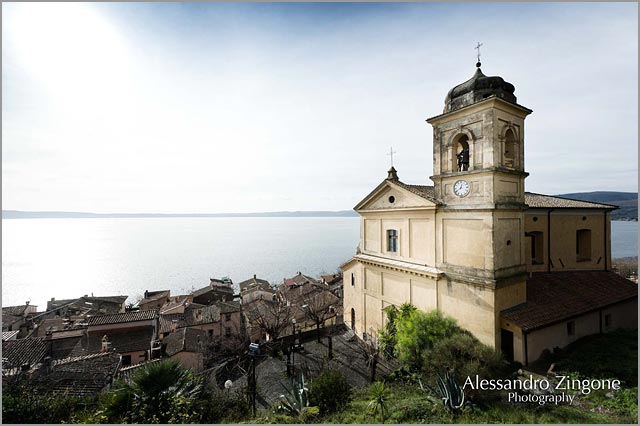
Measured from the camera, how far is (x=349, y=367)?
12.5 meters

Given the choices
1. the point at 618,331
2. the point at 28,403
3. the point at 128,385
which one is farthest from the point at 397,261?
the point at 28,403

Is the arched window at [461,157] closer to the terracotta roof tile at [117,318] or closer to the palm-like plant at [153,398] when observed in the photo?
the palm-like plant at [153,398]

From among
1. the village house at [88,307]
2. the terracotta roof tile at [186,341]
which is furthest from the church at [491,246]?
the village house at [88,307]

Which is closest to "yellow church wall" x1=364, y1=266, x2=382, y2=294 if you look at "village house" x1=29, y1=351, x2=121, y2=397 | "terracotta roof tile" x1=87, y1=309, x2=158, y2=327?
"village house" x1=29, y1=351, x2=121, y2=397

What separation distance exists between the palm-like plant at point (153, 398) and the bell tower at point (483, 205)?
29.9 ft

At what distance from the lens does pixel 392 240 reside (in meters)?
13.6

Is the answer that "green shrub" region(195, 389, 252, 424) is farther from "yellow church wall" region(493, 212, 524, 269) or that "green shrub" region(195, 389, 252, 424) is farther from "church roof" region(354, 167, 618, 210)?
"church roof" region(354, 167, 618, 210)

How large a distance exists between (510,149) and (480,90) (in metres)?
2.54

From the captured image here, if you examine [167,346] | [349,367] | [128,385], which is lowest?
[167,346]

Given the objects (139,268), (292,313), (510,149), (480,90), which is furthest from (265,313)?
(139,268)

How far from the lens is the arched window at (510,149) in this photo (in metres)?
10.8

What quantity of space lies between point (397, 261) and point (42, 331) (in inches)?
1102

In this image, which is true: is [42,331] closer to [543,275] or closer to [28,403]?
[28,403]

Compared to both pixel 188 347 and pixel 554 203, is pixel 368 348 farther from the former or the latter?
pixel 554 203
